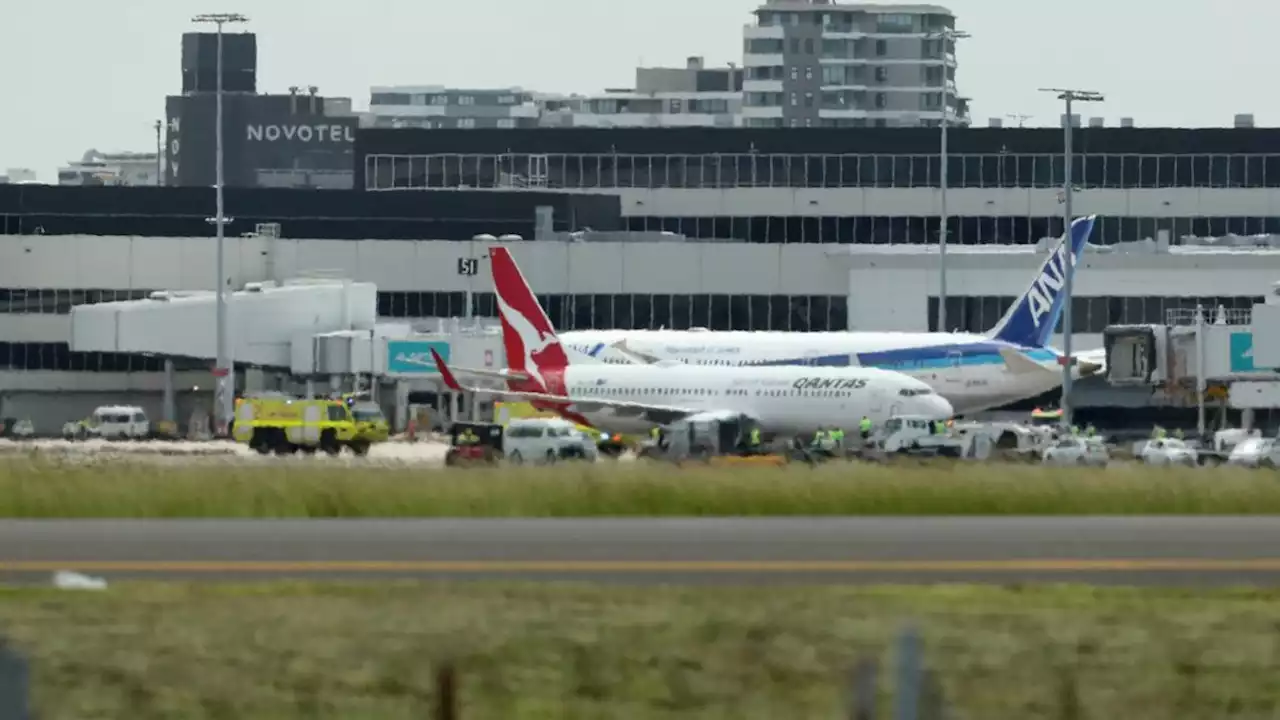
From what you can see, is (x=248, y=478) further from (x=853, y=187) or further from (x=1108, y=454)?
(x=853, y=187)

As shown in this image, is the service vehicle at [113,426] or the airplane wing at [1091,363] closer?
the airplane wing at [1091,363]

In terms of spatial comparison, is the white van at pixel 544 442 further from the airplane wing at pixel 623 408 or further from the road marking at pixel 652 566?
the road marking at pixel 652 566

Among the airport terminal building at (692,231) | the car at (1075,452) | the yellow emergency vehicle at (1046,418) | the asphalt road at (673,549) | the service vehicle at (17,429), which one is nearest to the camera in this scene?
the asphalt road at (673,549)

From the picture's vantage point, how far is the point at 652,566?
2511 centimetres

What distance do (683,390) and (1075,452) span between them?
47.8 feet

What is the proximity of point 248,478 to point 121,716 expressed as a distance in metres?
21.6

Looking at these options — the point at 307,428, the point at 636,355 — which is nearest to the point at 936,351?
the point at 636,355

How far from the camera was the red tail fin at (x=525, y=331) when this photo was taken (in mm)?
74375

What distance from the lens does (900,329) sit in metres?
95.1

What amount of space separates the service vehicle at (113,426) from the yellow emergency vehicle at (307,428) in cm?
1654

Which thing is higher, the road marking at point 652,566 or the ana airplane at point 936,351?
the ana airplane at point 936,351

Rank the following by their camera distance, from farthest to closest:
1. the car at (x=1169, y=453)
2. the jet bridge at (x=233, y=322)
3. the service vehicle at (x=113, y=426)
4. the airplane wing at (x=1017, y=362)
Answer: the service vehicle at (x=113, y=426)
the jet bridge at (x=233, y=322)
the airplane wing at (x=1017, y=362)
the car at (x=1169, y=453)

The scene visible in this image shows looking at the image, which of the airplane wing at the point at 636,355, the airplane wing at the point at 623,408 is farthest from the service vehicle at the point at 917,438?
the airplane wing at the point at 636,355

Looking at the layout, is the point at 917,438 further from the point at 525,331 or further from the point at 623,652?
the point at 623,652
